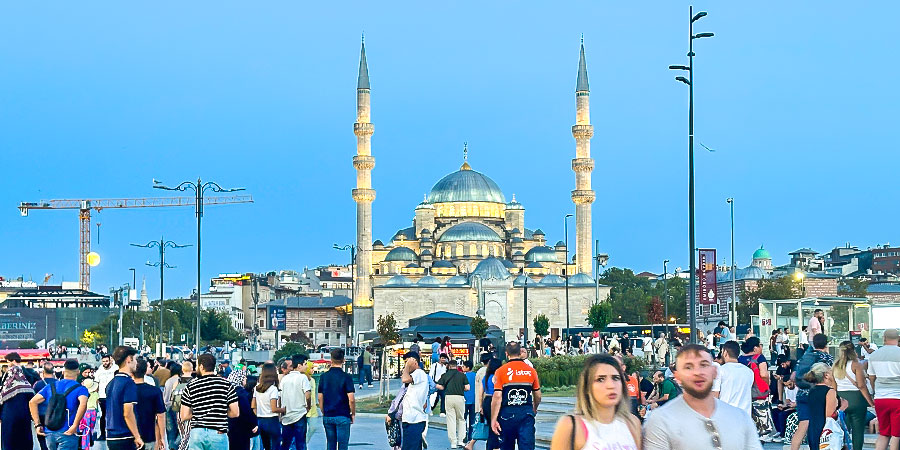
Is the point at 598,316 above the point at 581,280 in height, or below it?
below

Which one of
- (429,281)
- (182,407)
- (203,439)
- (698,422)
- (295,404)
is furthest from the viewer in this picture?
(429,281)

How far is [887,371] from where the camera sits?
12.0 metres

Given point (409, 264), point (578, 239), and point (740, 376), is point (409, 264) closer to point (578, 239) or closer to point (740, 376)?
point (578, 239)

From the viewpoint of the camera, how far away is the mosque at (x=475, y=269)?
96938 millimetres

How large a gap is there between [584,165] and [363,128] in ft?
50.6

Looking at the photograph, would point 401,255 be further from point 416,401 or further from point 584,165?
point 416,401

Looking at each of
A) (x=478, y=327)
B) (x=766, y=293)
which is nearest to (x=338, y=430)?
(x=478, y=327)

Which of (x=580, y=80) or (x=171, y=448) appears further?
(x=580, y=80)

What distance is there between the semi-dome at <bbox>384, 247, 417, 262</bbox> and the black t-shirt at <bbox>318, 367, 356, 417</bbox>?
95.1 metres

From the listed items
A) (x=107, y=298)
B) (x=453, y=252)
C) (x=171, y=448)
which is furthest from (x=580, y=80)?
(x=171, y=448)

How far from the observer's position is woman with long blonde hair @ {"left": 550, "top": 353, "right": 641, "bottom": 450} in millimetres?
6133

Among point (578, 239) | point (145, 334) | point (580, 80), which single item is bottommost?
point (145, 334)

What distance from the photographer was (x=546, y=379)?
3281cm

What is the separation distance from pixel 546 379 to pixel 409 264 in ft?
249
